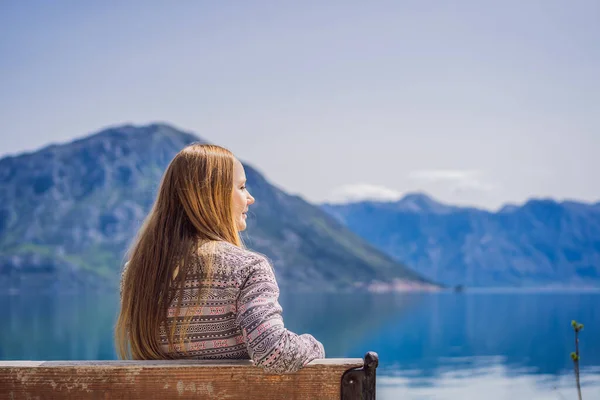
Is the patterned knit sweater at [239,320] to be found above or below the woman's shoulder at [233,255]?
below

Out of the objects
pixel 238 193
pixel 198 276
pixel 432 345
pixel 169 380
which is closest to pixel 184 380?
pixel 169 380

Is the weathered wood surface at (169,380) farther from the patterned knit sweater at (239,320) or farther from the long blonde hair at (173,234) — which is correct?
the long blonde hair at (173,234)

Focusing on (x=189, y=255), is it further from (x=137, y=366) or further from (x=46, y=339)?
(x=46, y=339)

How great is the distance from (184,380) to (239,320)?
1.03 ft

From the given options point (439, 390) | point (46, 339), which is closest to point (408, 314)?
point (46, 339)

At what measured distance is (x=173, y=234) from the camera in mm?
3145

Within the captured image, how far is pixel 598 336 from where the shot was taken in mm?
74625

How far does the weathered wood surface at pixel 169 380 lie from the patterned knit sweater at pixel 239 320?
6cm

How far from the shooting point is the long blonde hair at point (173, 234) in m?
3.10

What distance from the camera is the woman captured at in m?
2.88

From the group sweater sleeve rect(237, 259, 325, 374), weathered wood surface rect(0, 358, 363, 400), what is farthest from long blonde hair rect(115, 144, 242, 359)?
weathered wood surface rect(0, 358, 363, 400)

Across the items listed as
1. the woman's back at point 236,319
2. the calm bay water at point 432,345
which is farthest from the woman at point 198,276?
the calm bay water at point 432,345

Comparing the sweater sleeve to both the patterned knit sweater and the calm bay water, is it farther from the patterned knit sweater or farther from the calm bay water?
the calm bay water

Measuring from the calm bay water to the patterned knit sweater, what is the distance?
101ft
